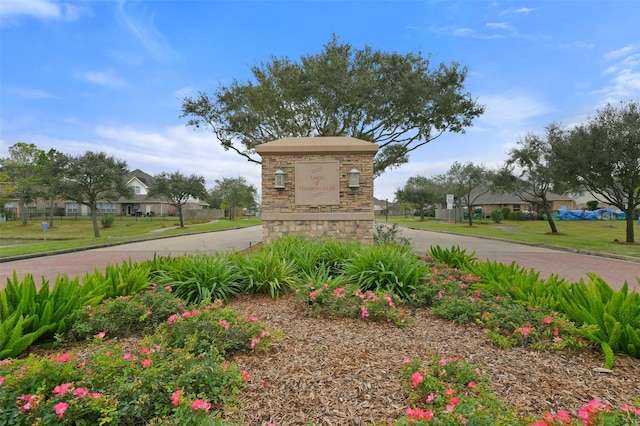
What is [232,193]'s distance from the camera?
188 feet

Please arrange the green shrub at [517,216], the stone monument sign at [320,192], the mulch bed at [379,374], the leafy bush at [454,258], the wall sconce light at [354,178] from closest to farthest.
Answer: the mulch bed at [379,374]
the leafy bush at [454,258]
the wall sconce light at [354,178]
the stone monument sign at [320,192]
the green shrub at [517,216]

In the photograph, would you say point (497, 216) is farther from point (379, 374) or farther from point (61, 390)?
point (61, 390)

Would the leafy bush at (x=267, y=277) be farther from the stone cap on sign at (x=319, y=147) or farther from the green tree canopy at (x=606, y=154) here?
the green tree canopy at (x=606, y=154)

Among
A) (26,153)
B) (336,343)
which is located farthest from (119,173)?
(336,343)

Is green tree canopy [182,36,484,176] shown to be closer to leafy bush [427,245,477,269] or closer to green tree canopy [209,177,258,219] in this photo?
leafy bush [427,245,477,269]

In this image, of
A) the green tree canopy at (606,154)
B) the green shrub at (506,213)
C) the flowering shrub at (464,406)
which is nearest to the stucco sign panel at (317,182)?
the flowering shrub at (464,406)

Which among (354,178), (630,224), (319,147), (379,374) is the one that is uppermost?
(319,147)

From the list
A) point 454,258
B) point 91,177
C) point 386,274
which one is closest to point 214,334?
point 386,274

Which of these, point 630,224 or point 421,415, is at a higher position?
point 630,224

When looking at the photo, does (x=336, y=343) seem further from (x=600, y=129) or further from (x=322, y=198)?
(x=600, y=129)

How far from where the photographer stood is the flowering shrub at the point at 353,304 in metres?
4.03

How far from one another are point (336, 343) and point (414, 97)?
1297cm

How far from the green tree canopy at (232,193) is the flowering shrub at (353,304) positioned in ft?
179

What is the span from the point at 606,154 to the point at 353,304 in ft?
53.9
